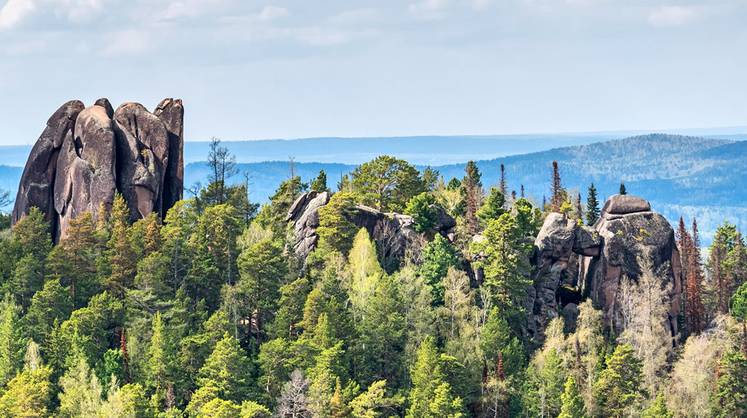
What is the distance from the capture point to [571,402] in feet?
361

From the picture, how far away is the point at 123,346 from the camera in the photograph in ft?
372

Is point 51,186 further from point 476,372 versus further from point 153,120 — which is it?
point 476,372

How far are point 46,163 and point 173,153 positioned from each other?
14.1m

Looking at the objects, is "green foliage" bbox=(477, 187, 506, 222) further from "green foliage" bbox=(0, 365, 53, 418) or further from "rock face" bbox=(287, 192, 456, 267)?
"green foliage" bbox=(0, 365, 53, 418)

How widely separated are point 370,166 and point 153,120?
2421 centimetres

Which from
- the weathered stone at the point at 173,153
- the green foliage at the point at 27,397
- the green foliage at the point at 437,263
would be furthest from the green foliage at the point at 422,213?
the green foliage at the point at 27,397

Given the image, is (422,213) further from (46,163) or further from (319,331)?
(46,163)

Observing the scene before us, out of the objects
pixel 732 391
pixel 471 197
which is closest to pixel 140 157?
pixel 471 197

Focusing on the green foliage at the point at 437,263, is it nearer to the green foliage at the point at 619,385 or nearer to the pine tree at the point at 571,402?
the pine tree at the point at 571,402

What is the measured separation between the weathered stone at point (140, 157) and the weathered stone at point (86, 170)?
1515 mm

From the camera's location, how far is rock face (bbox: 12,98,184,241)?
13275cm

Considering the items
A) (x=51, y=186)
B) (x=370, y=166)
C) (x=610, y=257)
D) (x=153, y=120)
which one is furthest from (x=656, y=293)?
(x=51, y=186)

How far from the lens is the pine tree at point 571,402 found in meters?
110

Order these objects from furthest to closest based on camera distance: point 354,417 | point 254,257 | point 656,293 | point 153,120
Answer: point 153,120, point 656,293, point 254,257, point 354,417
